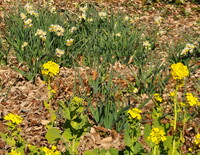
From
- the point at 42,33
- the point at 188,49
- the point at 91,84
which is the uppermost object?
the point at 42,33

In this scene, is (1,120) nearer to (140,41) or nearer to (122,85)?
(122,85)

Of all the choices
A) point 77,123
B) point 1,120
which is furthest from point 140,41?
point 77,123

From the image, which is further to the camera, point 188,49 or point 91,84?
point 188,49

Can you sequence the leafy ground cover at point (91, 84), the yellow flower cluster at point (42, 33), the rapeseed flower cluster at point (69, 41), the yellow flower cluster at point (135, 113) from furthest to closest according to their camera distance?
1. the rapeseed flower cluster at point (69, 41)
2. the yellow flower cluster at point (42, 33)
3. the leafy ground cover at point (91, 84)
4. the yellow flower cluster at point (135, 113)

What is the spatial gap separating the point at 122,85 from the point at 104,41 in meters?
0.82

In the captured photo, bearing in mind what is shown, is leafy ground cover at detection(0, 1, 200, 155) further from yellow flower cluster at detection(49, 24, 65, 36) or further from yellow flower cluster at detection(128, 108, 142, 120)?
yellow flower cluster at detection(128, 108, 142, 120)

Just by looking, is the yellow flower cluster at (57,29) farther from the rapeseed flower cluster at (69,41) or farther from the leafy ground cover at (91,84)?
the rapeseed flower cluster at (69,41)

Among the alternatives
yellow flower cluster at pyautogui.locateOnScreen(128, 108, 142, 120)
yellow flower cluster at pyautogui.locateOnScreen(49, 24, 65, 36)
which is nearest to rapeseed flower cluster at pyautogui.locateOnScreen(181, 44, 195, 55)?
yellow flower cluster at pyautogui.locateOnScreen(49, 24, 65, 36)

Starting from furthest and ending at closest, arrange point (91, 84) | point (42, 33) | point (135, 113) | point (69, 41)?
point (69, 41) < point (42, 33) < point (91, 84) < point (135, 113)

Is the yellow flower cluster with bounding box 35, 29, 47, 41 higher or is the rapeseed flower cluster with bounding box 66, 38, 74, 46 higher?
the yellow flower cluster with bounding box 35, 29, 47, 41

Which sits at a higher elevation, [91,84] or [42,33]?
[42,33]

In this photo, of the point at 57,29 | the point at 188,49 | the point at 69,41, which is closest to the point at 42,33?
the point at 57,29

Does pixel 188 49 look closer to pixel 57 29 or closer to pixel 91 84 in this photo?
pixel 91 84

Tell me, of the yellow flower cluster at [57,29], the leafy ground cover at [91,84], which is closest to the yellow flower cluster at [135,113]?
the leafy ground cover at [91,84]
